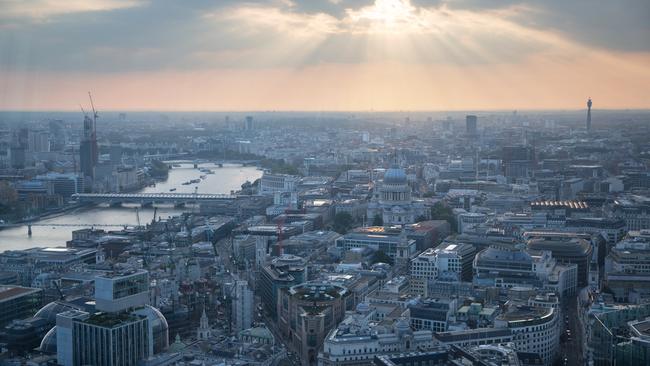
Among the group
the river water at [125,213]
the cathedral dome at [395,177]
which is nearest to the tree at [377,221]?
the cathedral dome at [395,177]

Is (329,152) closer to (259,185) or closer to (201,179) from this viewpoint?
(201,179)

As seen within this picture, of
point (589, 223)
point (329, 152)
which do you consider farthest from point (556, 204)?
point (329, 152)

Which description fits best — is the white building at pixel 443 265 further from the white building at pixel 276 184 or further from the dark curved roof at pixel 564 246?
the white building at pixel 276 184

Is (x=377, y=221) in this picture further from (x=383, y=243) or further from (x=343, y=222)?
(x=383, y=243)

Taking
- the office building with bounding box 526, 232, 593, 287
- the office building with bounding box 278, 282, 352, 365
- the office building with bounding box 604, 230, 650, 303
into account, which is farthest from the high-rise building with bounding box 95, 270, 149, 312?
the office building with bounding box 526, 232, 593, 287

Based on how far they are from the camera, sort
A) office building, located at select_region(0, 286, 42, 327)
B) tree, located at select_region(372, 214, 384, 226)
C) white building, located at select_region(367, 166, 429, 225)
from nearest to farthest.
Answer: office building, located at select_region(0, 286, 42, 327) → white building, located at select_region(367, 166, 429, 225) → tree, located at select_region(372, 214, 384, 226)

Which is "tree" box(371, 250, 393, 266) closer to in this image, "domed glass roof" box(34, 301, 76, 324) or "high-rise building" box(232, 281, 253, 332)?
"high-rise building" box(232, 281, 253, 332)
